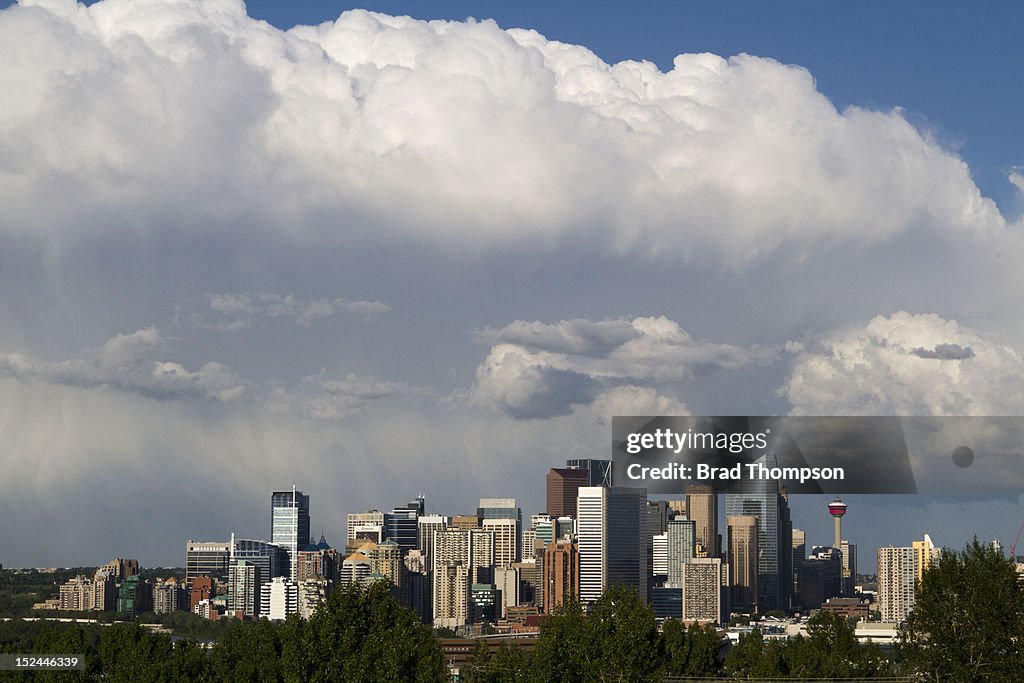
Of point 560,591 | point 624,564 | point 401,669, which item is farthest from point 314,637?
point 560,591

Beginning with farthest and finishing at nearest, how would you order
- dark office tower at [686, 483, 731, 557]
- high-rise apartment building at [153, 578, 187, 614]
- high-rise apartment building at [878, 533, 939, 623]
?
1. high-rise apartment building at [153, 578, 187, 614]
2. dark office tower at [686, 483, 731, 557]
3. high-rise apartment building at [878, 533, 939, 623]

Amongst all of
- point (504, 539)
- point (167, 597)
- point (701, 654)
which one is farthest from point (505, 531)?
point (701, 654)

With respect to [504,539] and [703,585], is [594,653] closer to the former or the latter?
[703,585]

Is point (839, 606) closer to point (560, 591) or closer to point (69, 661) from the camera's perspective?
point (560, 591)

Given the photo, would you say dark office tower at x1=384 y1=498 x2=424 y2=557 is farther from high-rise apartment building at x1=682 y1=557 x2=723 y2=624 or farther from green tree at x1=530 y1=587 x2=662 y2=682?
green tree at x1=530 y1=587 x2=662 y2=682

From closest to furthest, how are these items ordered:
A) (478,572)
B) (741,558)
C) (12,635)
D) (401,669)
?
(401,669)
(12,635)
(741,558)
(478,572)

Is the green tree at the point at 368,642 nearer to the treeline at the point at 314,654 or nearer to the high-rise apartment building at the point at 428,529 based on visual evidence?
the treeline at the point at 314,654

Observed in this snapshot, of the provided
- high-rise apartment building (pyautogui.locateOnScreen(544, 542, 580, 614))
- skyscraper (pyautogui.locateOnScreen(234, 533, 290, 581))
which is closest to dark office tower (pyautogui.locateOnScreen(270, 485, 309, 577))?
skyscraper (pyautogui.locateOnScreen(234, 533, 290, 581))
